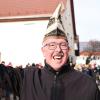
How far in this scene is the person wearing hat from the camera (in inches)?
172

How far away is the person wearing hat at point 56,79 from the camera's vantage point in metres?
4.38

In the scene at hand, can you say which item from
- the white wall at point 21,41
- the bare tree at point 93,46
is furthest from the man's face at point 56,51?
the bare tree at point 93,46

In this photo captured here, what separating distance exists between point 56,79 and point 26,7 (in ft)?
140

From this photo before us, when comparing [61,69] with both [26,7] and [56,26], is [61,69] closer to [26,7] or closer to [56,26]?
[56,26]

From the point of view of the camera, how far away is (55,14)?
4.64 m

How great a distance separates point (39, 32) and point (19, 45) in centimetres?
214

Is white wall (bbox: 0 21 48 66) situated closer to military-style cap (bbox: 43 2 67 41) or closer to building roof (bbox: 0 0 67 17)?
building roof (bbox: 0 0 67 17)

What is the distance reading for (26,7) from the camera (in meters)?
46.8

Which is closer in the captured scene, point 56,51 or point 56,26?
point 56,51

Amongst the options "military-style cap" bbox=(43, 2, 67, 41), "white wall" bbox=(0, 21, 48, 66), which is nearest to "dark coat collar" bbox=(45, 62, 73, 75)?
"military-style cap" bbox=(43, 2, 67, 41)

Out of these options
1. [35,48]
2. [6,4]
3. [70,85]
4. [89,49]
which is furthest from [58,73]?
[89,49]

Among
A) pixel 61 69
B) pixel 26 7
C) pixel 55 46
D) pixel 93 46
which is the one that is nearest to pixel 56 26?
pixel 55 46

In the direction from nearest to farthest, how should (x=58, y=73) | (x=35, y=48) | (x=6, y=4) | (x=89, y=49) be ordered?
1. (x=58, y=73)
2. (x=35, y=48)
3. (x=6, y=4)
4. (x=89, y=49)

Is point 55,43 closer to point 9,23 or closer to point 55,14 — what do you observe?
point 55,14
